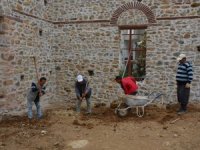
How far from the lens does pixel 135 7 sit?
11492 millimetres

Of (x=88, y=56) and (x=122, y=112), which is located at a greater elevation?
(x=88, y=56)

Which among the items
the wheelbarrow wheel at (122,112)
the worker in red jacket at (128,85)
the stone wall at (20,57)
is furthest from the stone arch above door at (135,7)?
the wheelbarrow wheel at (122,112)

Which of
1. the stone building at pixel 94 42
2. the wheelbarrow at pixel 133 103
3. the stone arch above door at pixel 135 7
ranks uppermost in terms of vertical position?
the stone arch above door at pixel 135 7

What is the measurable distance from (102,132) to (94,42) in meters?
4.66

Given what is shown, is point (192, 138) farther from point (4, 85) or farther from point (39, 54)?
point (39, 54)

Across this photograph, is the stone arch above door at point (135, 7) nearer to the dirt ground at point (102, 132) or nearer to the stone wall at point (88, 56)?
the stone wall at point (88, 56)

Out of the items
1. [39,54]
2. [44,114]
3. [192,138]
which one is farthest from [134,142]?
[39,54]

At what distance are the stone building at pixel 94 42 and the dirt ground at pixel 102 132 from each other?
4.86 feet

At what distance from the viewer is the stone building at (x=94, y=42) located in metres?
10.3

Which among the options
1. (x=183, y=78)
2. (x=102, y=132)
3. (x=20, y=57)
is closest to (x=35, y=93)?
(x=20, y=57)

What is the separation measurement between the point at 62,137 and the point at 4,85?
8.73 feet

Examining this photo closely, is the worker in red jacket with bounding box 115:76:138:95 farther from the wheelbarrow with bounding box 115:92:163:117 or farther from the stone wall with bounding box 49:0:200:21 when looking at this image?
the stone wall with bounding box 49:0:200:21

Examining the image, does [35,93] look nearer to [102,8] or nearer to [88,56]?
[88,56]

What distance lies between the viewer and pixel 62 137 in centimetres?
779
